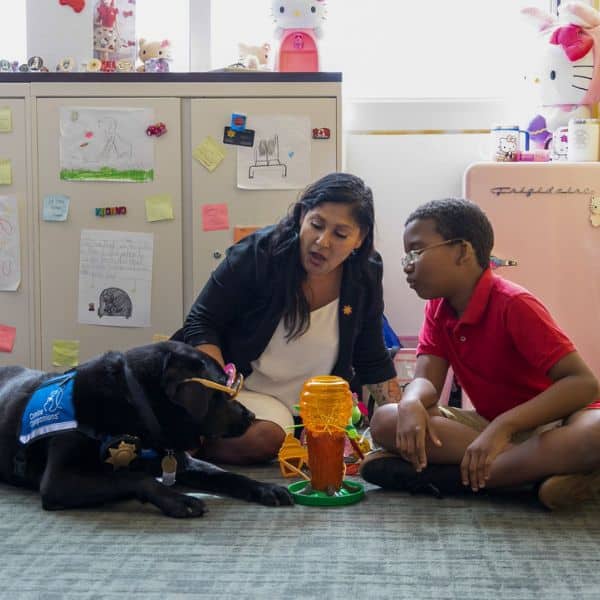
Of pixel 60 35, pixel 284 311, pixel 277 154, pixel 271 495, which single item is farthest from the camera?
pixel 60 35

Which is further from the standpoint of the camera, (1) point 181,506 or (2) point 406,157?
(2) point 406,157

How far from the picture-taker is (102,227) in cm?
292

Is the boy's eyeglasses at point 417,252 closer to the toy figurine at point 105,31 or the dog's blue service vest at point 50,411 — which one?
the dog's blue service vest at point 50,411

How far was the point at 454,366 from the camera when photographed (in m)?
1.99

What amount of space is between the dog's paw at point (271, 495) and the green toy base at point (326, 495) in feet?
0.09

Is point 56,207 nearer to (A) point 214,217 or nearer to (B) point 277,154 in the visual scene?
(A) point 214,217

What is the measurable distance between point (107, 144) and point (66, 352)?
70 cm

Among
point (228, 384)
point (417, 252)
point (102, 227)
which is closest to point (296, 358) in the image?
point (228, 384)

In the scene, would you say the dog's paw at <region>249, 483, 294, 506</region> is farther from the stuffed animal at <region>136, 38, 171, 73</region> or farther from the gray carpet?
the stuffed animal at <region>136, 38, 171, 73</region>

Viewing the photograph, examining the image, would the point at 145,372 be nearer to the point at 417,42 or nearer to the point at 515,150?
the point at 515,150

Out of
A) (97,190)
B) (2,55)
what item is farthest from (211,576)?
(2,55)

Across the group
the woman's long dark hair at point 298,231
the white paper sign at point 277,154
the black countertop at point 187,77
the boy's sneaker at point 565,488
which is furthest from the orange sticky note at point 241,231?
the boy's sneaker at point 565,488

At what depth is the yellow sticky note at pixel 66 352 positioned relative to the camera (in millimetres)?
2945

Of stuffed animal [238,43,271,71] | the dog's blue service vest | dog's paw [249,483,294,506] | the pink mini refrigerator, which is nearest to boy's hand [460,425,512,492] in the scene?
dog's paw [249,483,294,506]
